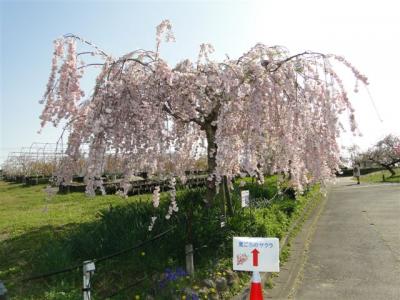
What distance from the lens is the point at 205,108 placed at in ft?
24.9

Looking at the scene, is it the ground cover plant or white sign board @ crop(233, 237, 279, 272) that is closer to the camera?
white sign board @ crop(233, 237, 279, 272)

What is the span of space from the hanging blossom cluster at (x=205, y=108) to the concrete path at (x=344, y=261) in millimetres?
1731

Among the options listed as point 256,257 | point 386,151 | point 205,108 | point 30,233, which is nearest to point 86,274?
point 256,257

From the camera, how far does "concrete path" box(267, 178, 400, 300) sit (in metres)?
6.84

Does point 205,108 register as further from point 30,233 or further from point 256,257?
point 30,233

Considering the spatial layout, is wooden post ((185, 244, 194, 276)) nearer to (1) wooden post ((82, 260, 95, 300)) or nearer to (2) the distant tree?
(1) wooden post ((82, 260, 95, 300))

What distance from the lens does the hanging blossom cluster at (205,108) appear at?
5949 millimetres

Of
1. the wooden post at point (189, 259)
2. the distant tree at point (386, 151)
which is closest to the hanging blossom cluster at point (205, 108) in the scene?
the wooden post at point (189, 259)

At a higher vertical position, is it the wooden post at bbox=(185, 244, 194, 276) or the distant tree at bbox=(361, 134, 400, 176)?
the distant tree at bbox=(361, 134, 400, 176)

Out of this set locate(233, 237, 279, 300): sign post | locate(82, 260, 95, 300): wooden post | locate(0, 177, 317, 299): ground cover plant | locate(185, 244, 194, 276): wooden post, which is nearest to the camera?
locate(82, 260, 95, 300): wooden post

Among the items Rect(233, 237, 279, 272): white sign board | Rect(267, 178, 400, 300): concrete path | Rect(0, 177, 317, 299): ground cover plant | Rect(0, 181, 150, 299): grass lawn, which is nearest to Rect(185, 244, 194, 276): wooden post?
Rect(0, 177, 317, 299): ground cover plant

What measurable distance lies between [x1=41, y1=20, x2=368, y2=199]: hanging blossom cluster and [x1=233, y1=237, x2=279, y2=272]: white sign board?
1.81 metres

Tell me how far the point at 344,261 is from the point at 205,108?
14.3 feet

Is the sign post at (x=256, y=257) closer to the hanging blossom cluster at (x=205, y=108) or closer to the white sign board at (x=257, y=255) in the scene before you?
the white sign board at (x=257, y=255)
